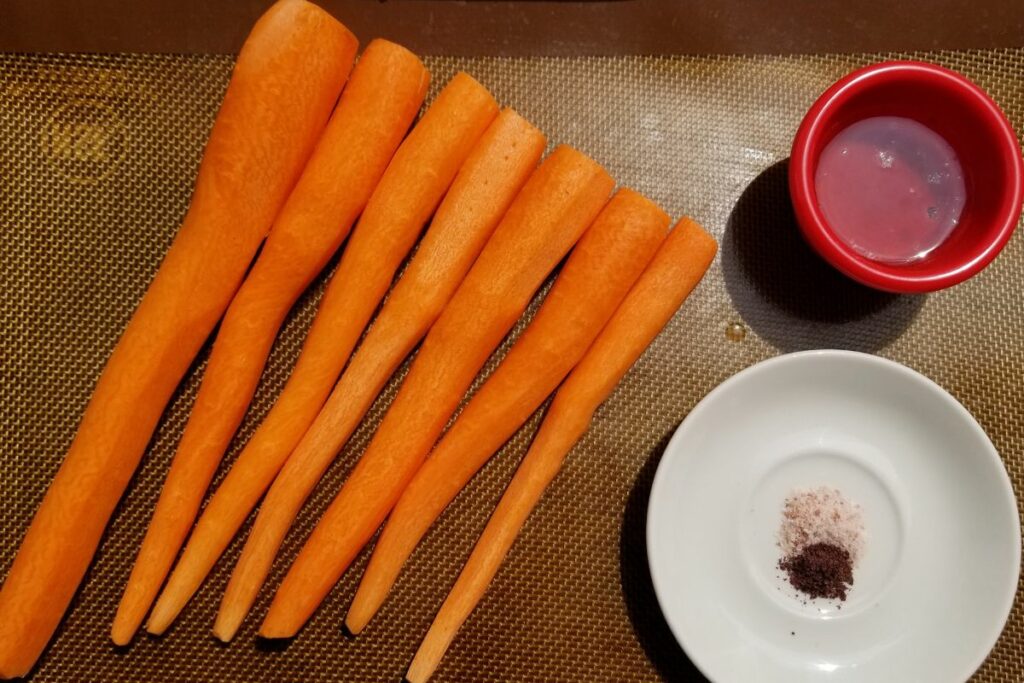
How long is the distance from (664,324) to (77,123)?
0.64m

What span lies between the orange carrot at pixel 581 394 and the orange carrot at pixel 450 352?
86mm

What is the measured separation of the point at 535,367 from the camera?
2.61 ft

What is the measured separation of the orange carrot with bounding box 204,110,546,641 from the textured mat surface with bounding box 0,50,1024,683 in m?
0.04

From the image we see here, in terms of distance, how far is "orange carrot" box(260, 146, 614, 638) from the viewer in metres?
0.78

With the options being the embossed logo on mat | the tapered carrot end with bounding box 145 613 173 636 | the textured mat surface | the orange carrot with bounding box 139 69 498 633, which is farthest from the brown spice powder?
the embossed logo on mat

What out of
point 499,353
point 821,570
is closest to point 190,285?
point 499,353

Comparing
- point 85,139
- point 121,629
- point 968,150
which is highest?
point 968,150

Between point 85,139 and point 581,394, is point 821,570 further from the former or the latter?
point 85,139

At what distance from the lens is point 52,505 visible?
0.77m

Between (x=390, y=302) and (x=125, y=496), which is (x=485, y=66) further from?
(x=125, y=496)

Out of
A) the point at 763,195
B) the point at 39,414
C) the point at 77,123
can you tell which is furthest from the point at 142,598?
the point at 763,195

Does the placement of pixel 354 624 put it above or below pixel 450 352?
below

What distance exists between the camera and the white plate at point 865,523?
2.55 ft

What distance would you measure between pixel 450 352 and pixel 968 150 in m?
0.54
